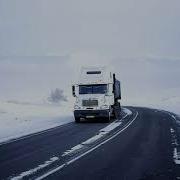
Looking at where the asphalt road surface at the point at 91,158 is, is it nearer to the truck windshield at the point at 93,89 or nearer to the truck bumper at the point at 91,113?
the truck bumper at the point at 91,113

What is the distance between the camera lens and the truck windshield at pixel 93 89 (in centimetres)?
3133

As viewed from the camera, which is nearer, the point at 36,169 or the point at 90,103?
the point at 36,169

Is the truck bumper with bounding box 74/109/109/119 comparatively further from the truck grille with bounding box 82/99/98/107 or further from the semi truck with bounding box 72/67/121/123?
the truck grille with bounding box 82/99/98/107

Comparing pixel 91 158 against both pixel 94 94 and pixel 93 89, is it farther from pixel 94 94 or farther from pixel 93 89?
pixel 93 89

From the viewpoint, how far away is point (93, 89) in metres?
31.5

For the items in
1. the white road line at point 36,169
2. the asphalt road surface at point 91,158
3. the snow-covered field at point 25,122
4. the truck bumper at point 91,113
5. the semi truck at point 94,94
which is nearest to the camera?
the white road line at point 36,169

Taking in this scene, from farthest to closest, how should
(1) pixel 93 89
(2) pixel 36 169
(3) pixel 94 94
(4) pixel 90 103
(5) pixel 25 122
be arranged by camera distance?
(1) pixel 93 89, (3) pixel 94 94, (4) pixel 90 103, (5) pixel 25 122, (2) pixel 36 169

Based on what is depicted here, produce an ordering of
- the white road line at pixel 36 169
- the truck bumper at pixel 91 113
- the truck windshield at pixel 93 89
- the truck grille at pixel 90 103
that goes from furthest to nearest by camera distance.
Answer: the truck windshield at pixel 93 89 < the truck grille at pixel 90 103 < the truck bumper at pixel 91 113 < the white road line at pixel 36 169

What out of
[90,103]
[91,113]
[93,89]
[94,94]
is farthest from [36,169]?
[93,89]

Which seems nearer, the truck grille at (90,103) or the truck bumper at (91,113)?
the truck bumper at (91,113)

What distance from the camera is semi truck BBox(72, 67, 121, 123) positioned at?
99.8 ft

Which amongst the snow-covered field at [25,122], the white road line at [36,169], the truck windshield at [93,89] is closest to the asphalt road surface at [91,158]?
the white road line at [36,169]

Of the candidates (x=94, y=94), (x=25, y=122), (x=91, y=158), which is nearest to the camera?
(x=91, y=158)

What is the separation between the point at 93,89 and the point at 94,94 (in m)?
0.49
